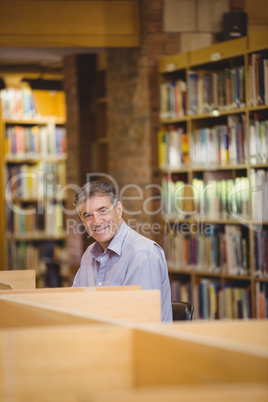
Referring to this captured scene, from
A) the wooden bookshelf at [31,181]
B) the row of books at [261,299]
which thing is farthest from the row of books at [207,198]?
the wooden bookshelf at [31,181]

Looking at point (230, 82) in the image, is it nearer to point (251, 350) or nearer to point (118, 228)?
point (118, 228)

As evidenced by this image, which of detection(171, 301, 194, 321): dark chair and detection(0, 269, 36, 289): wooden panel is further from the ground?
detection(0, 269, 36, 289): wooden panel

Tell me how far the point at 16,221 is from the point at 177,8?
129 inches

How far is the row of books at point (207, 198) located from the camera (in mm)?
4973

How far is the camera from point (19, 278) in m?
2.63

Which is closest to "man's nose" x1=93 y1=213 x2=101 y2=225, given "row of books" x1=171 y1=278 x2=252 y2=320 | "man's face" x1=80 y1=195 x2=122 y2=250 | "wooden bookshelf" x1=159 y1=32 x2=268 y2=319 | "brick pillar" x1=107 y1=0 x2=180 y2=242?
"man's face" x1=80 y1=195 x2=122 y2=250

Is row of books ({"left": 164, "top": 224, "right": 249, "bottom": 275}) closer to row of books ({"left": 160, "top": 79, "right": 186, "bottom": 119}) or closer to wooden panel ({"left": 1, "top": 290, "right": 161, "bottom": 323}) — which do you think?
row of books ({"left": 160, "top": 79, "right": 186, "bottom": 119})

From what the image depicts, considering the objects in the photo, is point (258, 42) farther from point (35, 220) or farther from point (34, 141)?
point (35, 220)

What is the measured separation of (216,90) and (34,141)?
10.7 feet

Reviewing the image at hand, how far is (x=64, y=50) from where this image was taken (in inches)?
242

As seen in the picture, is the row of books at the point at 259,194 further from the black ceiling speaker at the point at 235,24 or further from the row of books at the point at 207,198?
the black ceiling speaker at the point at 235,24

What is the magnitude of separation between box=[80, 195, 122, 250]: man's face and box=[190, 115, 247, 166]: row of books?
2.14 m

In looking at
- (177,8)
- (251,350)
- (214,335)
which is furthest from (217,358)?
(177,8)

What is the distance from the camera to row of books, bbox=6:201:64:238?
7.79 m
